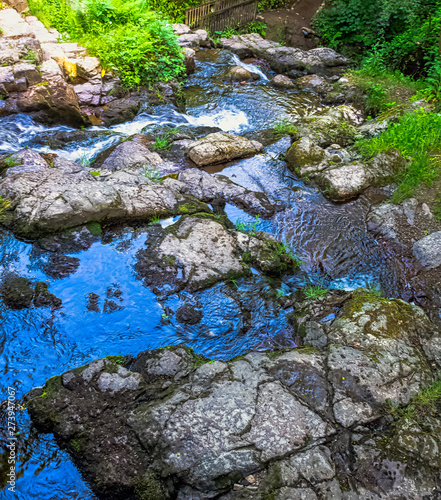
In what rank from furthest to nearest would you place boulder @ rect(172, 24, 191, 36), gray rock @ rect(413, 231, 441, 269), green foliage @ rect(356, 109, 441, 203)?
boulder @ rect(172, 24, 191, 36)
green foliage @ rect(356, 109, 441, 203)
gray rock @ rect(413, 231, 441, 269)

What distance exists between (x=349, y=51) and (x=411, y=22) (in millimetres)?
3229

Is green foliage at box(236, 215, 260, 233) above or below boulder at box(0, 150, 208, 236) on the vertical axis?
below

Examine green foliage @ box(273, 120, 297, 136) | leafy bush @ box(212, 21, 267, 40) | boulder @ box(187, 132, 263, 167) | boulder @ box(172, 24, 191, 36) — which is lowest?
boulder @ box(187, 132, 263, 167)

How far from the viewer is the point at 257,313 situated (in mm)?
4418

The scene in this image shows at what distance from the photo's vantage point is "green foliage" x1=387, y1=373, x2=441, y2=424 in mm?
2998

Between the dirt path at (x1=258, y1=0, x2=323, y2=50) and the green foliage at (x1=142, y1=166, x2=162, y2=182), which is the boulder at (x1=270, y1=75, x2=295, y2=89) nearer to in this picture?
the dirt path at (x1=258, y1=0, x2=323, y2=50)

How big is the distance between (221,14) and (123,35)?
20.2 feet

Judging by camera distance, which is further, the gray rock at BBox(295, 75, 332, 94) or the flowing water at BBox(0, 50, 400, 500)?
the gray rock at BBox(295, 75, 332, 94)

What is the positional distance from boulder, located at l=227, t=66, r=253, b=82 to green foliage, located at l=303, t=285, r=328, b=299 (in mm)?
8742

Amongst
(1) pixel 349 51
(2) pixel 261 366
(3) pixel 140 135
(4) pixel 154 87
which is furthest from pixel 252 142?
(1) pixel 349 51

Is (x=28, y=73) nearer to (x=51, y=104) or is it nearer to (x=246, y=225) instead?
(x=51, y=104)

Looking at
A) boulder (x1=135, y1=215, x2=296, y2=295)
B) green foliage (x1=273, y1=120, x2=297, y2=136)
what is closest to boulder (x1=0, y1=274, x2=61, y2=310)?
boulder (x1=135, y1=215, x2=296, y2=295)

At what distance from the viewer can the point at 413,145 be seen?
7.10m

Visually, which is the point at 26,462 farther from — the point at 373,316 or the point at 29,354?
the point at 373,316
